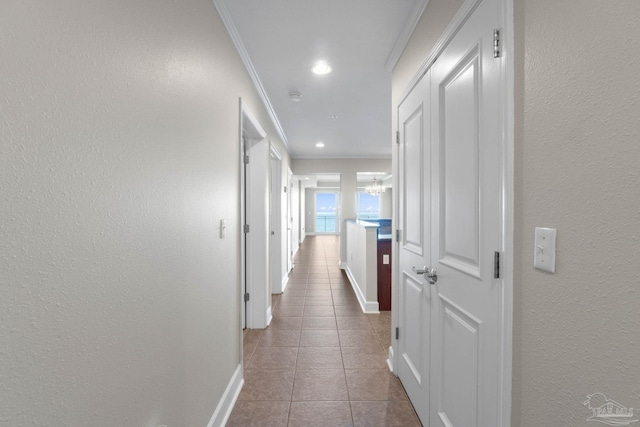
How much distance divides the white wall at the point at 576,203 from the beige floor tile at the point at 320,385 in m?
1.33

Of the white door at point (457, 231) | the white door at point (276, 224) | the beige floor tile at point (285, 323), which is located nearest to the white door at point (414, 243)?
the white door at point (457, 231)

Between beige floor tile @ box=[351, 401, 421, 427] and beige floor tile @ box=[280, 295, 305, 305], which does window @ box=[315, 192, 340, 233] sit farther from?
beige floor tile @ box=[351, 401, 421, 427]

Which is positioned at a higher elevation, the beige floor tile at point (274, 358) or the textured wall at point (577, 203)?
the textured wall at point (577, 203)

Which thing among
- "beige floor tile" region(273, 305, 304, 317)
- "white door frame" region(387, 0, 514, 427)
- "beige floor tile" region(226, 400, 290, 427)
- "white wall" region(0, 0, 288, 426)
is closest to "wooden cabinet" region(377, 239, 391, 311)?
"beige floor tile" region(273, 305, 304, 317)

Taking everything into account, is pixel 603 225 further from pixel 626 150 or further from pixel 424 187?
pixel 424 187

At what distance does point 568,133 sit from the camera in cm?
72

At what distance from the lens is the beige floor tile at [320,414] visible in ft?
5.68

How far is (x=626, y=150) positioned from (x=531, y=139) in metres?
0.27

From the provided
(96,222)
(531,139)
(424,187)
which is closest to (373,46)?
(424,187)

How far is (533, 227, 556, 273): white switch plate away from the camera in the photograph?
767mm

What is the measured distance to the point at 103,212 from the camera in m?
0.79

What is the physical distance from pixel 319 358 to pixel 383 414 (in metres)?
0.78

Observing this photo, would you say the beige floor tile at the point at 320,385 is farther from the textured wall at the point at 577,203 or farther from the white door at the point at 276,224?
the white door at the point at 276,224

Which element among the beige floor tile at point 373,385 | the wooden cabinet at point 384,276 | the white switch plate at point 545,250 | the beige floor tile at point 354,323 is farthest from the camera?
the wooden cabinet at point 384,276
